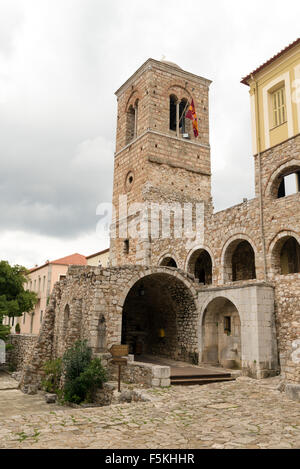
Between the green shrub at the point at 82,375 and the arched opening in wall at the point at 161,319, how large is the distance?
3.75 m

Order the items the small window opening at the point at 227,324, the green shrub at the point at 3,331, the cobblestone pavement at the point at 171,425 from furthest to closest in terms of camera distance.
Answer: the green shrub at the point at 3,331
the small window opening at the point at 227,324
the cobblestone pavement at the point at 171,425

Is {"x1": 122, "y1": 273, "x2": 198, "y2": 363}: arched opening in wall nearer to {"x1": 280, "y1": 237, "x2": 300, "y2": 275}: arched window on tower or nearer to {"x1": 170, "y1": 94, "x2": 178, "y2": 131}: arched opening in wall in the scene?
{"x1": 280, "y1": 237, "x2": 300, "y2": 275}: arched window on tower

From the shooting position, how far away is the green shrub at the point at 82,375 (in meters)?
10.7

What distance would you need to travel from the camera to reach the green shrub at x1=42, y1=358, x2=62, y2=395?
1340 centimetres

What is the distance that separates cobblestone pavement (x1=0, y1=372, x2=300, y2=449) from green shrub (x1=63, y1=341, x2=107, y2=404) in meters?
3.03

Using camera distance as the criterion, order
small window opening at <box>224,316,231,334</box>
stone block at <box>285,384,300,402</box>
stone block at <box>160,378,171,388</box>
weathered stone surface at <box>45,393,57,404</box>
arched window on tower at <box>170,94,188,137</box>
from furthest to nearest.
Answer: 1. arched window on tower at <box>170,94,188,137</box>
2. small window opening at <box>224,316,231,334</box>
3. weathered stone surface at <box>45,393,57,404</box>
4. stone block at <box>160,378,171,388</box>
5. stone block at <box>285,384,300,402</box>

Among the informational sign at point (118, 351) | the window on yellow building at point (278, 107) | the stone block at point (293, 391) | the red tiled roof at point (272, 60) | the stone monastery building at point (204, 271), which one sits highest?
the red tiled roof at point (272, 60)

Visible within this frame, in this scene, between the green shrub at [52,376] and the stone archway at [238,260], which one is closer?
the green shrub at [52,376]

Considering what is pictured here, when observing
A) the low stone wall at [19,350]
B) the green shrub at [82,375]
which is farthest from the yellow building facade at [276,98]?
the low stone wall at [19,350]

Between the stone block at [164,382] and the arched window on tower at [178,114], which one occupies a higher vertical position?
the arched window on tower at [178,114]

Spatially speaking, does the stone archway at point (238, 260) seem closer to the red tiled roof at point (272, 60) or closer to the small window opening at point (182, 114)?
the red tiled roof at point (272, 60)

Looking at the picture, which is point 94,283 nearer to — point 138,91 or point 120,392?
point 120,392

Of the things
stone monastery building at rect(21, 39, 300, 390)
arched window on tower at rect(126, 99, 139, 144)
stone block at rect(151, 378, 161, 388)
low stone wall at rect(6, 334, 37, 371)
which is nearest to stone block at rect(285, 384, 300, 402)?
stone monastery building at rect(21, 39, 300, 390)

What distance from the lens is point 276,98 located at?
13.5 metres
